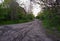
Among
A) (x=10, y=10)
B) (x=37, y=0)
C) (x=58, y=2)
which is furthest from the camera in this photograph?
(x=10, y=10)

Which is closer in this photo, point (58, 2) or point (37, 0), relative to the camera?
point (58, 2)

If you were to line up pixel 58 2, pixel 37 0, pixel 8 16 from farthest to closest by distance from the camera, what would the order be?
pixel 8 16, pixel 37 0, pixel 58 2

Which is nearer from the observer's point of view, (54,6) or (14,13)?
(54,6)

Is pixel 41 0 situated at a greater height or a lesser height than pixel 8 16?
greater

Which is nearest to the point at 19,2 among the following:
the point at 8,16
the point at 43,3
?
the point at 8,16

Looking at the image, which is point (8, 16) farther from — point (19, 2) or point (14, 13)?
point (19, 2)

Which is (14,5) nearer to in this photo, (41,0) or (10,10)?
(10,10)

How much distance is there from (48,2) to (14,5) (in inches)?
1162

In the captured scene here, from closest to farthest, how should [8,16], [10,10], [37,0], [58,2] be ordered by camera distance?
[58,2], [37,0], [8,16], [10,10]

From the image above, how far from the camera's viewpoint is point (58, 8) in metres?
29.6

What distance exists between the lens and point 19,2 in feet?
207

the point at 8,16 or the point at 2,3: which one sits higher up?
the point at 2,3

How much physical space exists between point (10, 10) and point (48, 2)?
28.2 meters

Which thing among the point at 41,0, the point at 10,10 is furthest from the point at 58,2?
the point at 10,10
